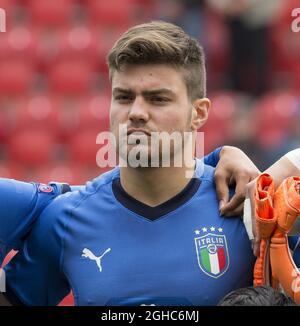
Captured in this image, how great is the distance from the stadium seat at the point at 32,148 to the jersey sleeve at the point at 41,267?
14.9 ft

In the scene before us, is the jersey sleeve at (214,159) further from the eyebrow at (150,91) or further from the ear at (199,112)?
the eyebrow at (150,91)

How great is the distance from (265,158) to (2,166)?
78.9 inches

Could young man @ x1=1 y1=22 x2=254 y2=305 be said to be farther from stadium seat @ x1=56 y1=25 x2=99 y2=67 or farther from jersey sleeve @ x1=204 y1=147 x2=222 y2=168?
stadium seat @ x1=56 y1=25 x2=99 y2=67

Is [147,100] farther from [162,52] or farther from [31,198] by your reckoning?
[31,198]

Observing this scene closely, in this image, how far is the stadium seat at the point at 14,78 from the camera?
8.21m

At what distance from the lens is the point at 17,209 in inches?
125

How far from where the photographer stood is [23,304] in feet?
10.6

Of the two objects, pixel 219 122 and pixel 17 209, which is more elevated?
pixel 17 209

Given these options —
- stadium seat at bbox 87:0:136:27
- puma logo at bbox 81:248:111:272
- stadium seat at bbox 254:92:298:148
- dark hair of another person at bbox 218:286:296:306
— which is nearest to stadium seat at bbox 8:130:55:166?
stadium seat at bbox 87:0:136:27

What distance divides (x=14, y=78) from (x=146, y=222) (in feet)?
17.3

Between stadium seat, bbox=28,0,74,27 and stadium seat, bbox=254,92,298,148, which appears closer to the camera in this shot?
stadium seat, bbox=254,92,298,148

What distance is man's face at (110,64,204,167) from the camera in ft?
10.0

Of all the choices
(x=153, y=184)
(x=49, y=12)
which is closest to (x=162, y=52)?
(x=153, y=184)

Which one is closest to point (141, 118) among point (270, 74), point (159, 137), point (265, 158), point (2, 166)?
point (159, 137)
